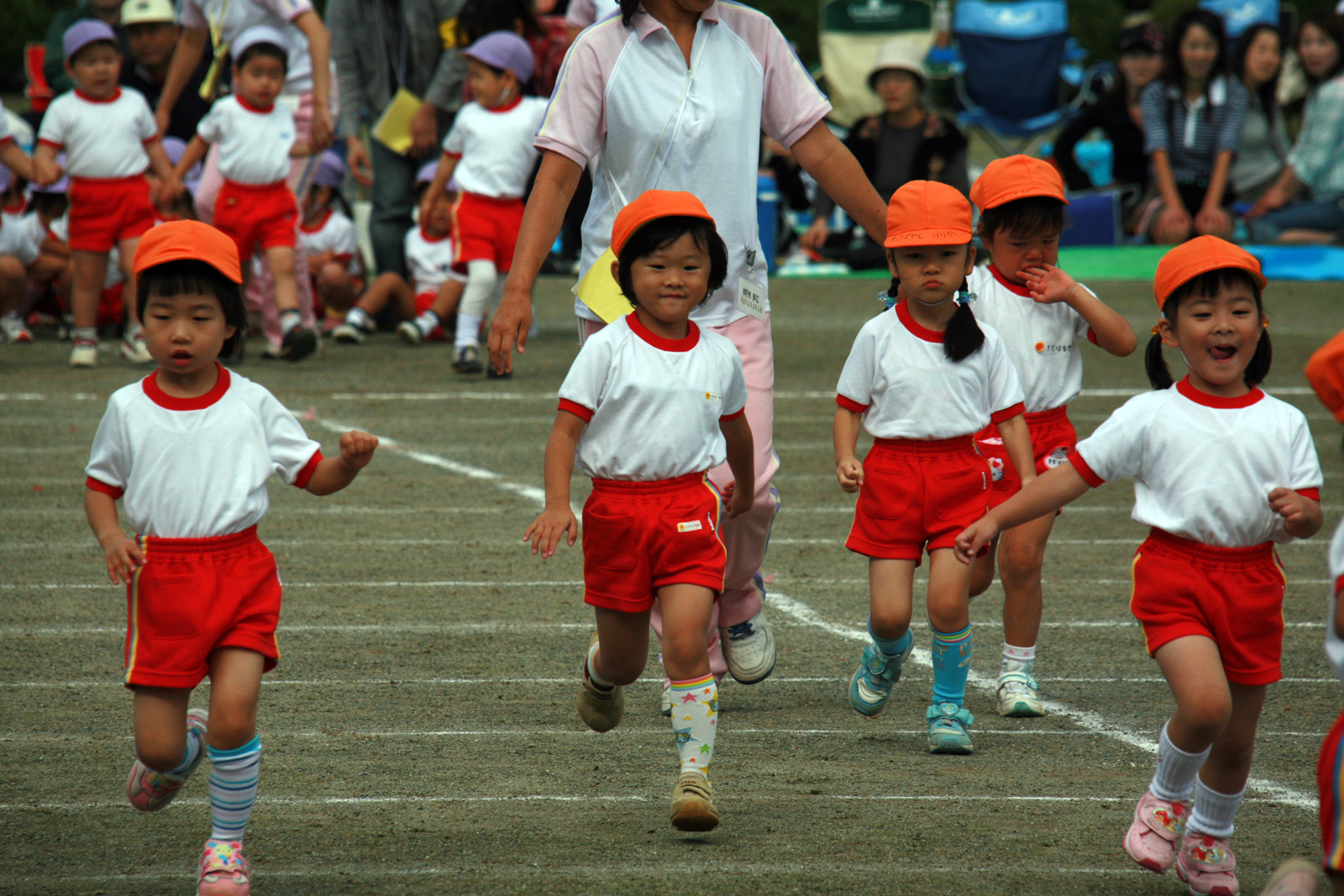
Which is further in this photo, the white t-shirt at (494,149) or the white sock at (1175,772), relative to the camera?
the white t-shirt at (494,149)

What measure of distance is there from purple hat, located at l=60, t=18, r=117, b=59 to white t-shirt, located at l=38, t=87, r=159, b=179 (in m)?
0.32

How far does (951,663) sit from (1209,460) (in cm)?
125

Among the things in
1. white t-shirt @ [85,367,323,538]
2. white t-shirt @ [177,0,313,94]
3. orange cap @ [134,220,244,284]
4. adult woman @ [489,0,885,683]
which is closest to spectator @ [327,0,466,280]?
white t-shirt @ [177,0,313,94]

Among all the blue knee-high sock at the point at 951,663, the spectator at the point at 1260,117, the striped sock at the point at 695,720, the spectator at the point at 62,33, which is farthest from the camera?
the spectator at the point at 1260,117

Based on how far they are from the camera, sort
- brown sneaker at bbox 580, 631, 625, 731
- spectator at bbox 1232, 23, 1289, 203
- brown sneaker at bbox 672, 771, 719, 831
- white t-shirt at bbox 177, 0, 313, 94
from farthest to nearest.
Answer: spectator at bbox 1232, 23, 1289, 203
white t-shirt at bbox 177, 0, 313, 94
brown sneaker at bbox 580, 631, 625, 731
brown sneaker at bbox 672, 771, 719, 831

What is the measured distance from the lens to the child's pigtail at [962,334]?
488cm

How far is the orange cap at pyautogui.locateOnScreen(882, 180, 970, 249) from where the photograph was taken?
4852 millimetres

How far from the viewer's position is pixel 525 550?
7.21m

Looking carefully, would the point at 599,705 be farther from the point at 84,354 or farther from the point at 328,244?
the point at 328,244

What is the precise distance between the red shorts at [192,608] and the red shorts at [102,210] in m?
7.99

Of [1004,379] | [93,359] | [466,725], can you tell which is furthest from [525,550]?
[93,359]

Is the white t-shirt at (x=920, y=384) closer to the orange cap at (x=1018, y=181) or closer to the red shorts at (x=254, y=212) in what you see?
the orange cap at (x=1018, y=181)

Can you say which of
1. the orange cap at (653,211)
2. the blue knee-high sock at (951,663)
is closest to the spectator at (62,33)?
the orange cap at (653,211)

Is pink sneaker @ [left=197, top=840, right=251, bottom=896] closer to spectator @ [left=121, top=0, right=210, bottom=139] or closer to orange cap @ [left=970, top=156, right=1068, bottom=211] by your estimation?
orange cap @ [left=970, top=156, right=1068, bottom=211]
